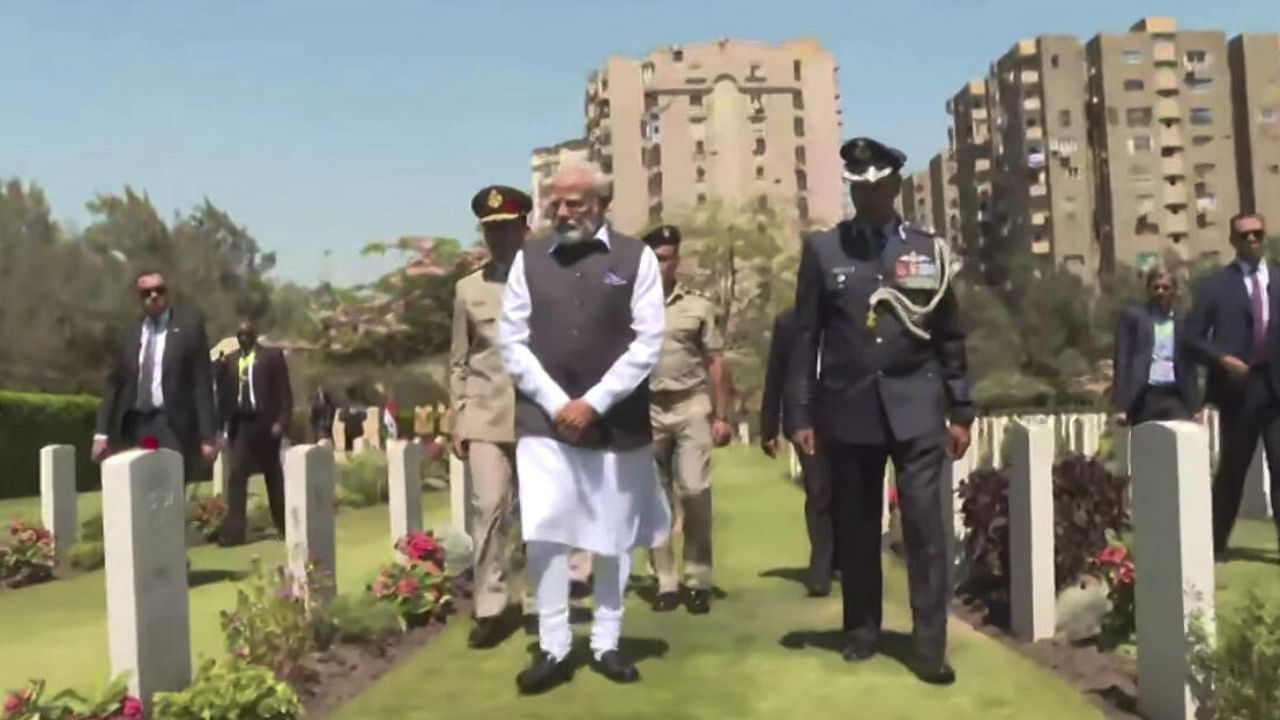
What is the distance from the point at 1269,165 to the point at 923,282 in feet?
304

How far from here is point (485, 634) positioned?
6.99 meters

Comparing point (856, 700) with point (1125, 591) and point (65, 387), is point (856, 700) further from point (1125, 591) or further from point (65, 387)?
point (65, 387)

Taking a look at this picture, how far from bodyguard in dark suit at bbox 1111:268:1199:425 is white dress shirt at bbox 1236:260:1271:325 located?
774 millimetres

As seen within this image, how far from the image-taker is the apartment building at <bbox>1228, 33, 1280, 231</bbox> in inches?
3504

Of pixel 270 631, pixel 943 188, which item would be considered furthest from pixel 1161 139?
pixel 270 631

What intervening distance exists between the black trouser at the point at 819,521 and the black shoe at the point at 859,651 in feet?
7.28

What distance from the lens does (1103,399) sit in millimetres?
50188

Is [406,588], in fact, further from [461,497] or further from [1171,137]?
[1171,137]

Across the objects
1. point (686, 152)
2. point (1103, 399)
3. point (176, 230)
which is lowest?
point (1103, 399)

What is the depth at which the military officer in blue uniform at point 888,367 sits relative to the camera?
235 inches

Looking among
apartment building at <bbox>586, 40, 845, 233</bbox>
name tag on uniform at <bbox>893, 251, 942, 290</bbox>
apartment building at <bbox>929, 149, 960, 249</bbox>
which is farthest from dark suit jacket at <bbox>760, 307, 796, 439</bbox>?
apartment building at <bbox>929, 149, 960, 249</bbox>

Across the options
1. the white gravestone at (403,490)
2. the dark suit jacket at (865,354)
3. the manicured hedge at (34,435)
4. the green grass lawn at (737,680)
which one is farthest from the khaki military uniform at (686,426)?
the manicured hedge at (34,435)

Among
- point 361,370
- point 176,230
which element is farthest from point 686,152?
point 361,370

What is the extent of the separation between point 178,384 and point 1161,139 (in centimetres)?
8841
